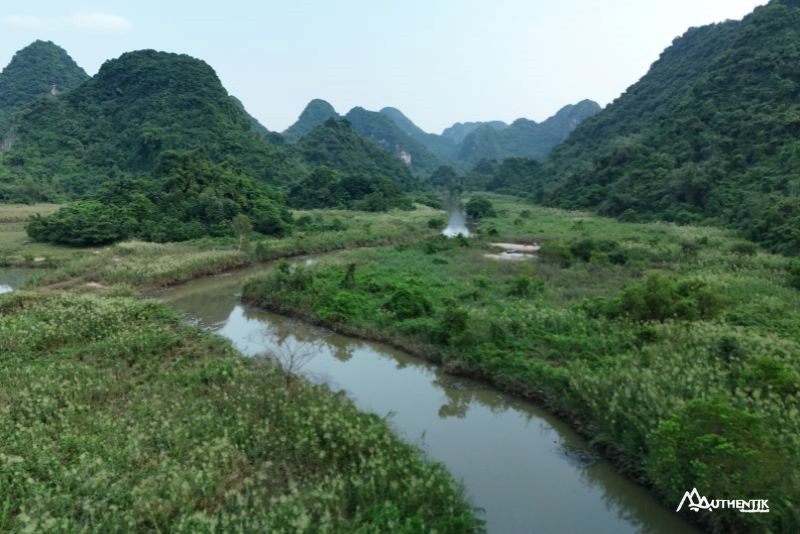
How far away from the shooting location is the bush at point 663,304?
13203 millimetres

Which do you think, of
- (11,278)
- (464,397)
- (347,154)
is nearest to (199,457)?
(464,397)

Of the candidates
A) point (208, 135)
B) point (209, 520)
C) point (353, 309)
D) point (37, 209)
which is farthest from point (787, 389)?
point (208, 135)

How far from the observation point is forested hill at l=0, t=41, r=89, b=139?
72.9m

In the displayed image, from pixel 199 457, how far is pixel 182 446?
1.61 feet

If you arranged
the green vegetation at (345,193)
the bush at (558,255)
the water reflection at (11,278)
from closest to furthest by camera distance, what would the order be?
the water reflection at (11,278)
the bush at (558,255)
the green vegetation at (345,193)

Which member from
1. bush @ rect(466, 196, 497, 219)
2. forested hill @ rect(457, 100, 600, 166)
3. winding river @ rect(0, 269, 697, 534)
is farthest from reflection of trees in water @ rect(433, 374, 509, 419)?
forested hill @ rect(457, 100, 600, 166)

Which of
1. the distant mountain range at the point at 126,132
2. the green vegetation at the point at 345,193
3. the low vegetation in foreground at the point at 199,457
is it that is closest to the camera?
the low vegetation in foreground at the point at 199,457

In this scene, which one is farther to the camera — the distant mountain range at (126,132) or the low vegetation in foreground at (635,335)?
the distant mountain range at (126,132)

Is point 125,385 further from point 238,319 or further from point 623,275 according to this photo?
point 623,275

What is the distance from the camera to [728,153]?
3703cm

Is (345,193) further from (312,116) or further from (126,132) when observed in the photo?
(312,116)

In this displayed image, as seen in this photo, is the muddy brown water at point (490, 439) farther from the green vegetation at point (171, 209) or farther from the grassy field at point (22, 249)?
the green vegetation at point (171, 209)

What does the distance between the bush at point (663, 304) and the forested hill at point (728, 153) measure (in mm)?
11206

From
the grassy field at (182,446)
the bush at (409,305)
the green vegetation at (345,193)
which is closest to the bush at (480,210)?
the green vegetation at (345,193)
